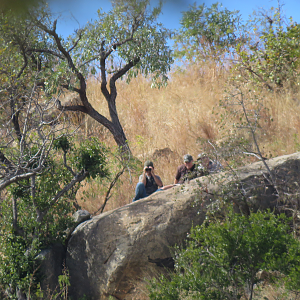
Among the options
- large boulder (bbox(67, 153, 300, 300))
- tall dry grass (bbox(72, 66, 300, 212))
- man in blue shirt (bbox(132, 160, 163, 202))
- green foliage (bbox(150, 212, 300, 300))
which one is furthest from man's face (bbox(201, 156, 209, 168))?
green foliage (bbox(150, 212, 300, 300))

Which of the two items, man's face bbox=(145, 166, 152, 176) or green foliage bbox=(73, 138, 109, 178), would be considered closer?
green foliage bbox=(73, 138, 109, 178)

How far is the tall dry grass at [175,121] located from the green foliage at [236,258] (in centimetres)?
319

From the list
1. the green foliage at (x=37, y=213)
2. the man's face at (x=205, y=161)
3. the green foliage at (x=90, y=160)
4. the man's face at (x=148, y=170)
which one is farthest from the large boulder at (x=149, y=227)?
the man's face at (x=148, y=170)

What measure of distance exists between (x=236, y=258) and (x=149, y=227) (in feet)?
6.87

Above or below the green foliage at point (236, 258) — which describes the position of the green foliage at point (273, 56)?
above

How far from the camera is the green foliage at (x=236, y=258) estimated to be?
3.35 metres

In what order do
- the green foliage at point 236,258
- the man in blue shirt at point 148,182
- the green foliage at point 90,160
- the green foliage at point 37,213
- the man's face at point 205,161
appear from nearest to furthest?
the green foliage at point 236,258, the green foliage at point 37,213, the man's face at point 205,161, the green foliage at point 90,160, the man in blue shirt at point 148,182

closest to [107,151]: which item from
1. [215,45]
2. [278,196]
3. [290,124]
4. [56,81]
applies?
[56,81]

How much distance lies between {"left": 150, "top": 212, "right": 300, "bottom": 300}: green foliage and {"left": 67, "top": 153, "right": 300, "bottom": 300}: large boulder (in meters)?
1.47

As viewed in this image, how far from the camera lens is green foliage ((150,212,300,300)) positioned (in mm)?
3346

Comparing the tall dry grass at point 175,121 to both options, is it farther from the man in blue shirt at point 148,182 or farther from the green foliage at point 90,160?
the green foliage at point 90,160

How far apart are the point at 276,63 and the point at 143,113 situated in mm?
4897

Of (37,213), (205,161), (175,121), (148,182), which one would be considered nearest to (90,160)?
Answer: (37,213)

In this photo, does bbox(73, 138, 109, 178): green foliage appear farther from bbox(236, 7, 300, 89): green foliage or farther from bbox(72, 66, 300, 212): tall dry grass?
bbox(236, 7, 300, 89): green foliage
